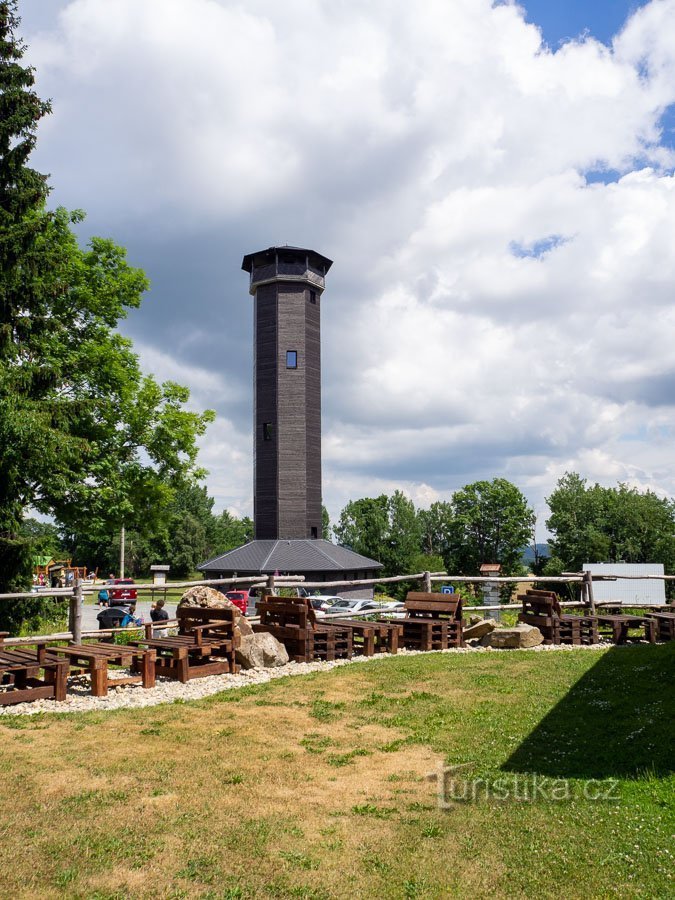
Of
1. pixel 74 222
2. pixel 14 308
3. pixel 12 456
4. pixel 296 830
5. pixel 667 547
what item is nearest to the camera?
pixel 296 830

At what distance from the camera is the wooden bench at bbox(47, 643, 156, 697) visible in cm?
1049

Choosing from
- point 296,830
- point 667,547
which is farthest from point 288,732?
point 667,547

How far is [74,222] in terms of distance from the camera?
81.7 ft

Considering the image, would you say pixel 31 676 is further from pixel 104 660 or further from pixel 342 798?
pixel 342 798

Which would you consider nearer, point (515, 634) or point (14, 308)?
point (515, 634)

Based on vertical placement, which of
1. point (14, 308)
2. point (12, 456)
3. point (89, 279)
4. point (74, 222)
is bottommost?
point (12, 456)

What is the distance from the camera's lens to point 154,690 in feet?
35.5

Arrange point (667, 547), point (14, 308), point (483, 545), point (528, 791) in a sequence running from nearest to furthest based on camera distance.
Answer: point (528, 791) → point (14, 308) → point (667, 547) → point (483, 545)

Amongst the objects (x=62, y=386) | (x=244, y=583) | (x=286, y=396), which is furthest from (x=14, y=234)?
(x=286, y=396)

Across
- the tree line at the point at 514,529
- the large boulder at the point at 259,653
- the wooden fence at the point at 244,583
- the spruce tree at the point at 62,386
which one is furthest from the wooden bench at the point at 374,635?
the tree line at the point at 514,529

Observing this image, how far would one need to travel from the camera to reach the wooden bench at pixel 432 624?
15422 millimetres

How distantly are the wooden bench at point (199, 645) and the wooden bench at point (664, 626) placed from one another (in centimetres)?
996

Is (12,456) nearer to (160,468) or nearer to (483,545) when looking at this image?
(160,468)

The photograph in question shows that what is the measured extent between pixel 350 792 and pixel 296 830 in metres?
0.99
